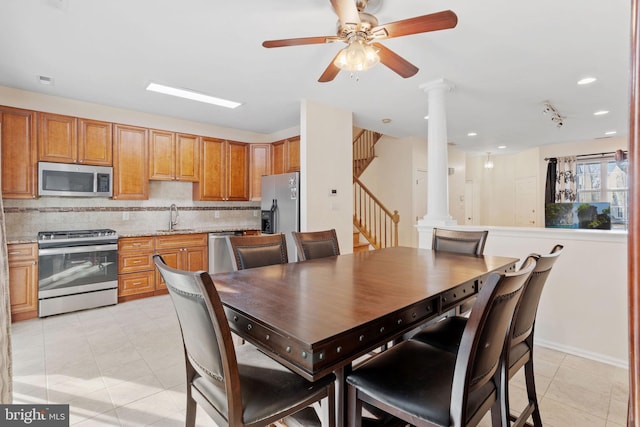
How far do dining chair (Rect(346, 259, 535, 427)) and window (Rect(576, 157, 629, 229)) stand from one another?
23.3 ft

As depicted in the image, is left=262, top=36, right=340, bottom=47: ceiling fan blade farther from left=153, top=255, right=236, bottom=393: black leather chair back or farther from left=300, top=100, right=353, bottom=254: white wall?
left=300, top=100, right=353, bottom=254: white wall

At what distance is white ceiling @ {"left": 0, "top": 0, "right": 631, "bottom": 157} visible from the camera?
2.18m

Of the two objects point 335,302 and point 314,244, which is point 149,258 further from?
point 335,302

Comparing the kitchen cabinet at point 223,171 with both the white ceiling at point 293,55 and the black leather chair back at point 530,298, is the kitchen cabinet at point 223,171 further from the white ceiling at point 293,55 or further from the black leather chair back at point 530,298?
the black leather chair back at point 530,298

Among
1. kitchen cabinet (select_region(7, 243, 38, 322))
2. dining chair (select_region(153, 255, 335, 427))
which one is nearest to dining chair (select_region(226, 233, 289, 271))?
dining chair (select_region(153, 255, 335, 427))

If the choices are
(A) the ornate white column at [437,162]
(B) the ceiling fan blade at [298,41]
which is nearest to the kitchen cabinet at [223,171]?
(A) the ornate white column at [437,162]

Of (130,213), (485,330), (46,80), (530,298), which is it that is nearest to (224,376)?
(485,330)

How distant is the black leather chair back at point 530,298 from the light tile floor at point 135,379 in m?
0.75

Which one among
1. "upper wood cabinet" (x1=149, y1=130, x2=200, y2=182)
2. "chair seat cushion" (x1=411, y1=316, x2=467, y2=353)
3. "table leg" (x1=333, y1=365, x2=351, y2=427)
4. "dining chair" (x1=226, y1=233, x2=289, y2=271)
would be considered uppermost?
"upper wood cabinet" (x1=149, y1=130, x2=200, y2=182)

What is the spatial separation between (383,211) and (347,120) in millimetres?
2212

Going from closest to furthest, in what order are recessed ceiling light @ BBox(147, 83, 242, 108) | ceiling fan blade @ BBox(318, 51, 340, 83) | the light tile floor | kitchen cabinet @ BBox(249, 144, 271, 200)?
the light tile floor < ceiling fan blade @ BBox(318, 51, 340, 83) < recessed ceiling light @ BBox(147, 83, 242, 108) < kitchen cabinet @ BBox(249, 144, 271, 200)

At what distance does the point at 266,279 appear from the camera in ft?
5.41

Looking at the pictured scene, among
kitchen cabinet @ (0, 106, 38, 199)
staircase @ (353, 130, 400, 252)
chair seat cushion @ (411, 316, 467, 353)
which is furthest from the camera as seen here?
staircase @ (353, 130, 400, 252)

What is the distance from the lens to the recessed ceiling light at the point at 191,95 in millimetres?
3526
